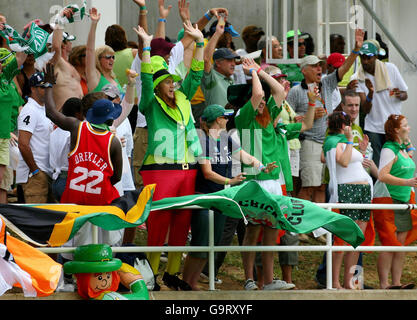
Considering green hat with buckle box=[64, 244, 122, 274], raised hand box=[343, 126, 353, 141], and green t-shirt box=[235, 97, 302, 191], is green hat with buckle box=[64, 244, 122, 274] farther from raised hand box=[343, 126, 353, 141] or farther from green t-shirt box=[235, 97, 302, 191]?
raised hand box=[343, 126, 353, 141]

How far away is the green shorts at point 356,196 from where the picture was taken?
992cm

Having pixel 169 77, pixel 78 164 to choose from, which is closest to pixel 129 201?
pixel 78 164

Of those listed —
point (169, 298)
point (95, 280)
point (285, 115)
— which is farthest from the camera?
point (285, 115)

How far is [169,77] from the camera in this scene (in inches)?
369

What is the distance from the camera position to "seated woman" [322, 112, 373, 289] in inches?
389

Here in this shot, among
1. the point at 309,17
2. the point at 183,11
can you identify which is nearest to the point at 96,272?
the point at 183,11

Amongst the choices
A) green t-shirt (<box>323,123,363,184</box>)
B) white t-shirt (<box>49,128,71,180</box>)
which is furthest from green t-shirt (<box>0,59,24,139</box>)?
green t-shirt (<box>323,123,363,184</box>)

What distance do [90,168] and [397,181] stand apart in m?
3.42

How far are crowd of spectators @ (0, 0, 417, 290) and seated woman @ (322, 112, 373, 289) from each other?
13mm

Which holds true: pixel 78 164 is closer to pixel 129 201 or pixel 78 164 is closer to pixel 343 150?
pixel 129 201

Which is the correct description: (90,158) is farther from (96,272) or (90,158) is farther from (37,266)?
(37,266)

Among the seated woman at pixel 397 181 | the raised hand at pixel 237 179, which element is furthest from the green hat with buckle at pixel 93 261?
the seated woman at pixel 397 181

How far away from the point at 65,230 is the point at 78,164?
61cm

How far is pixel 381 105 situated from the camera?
12.3 metres
